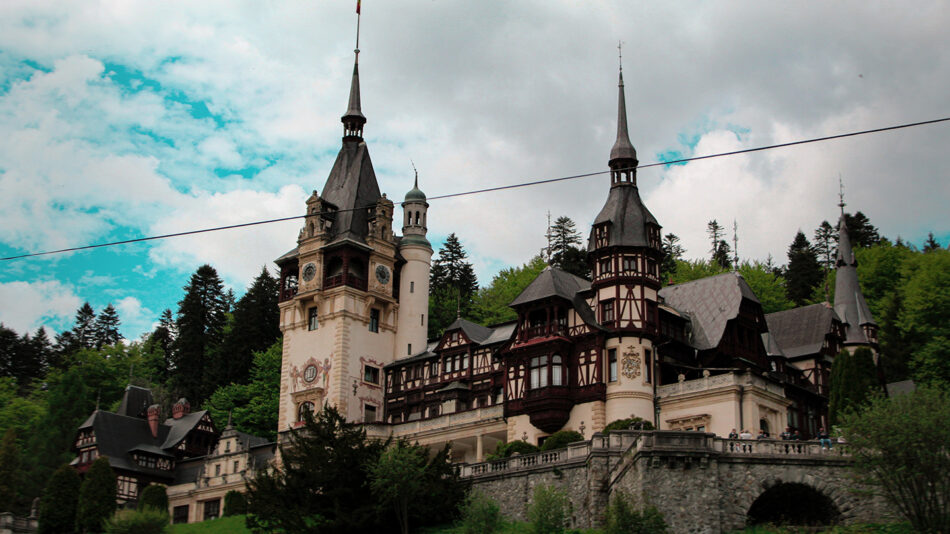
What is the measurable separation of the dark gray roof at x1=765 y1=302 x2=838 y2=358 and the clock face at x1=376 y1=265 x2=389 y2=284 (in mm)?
22065

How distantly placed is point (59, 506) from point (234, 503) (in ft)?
27.7

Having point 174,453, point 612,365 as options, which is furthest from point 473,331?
point 174,453

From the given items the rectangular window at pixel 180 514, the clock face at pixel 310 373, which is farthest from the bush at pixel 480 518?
the rectangular window at pixel 180 514

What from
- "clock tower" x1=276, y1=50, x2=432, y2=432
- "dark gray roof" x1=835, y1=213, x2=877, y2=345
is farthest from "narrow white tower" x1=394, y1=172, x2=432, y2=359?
"dark gray roof" x1=835, y1=213, x2=877, y2=345

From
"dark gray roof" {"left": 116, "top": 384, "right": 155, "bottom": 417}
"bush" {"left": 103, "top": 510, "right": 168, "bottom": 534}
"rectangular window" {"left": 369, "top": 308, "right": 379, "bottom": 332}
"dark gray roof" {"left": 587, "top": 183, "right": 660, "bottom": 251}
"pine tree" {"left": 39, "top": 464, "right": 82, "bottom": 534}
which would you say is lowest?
"bush" {"left": 103, "top": 510, "right": 168, "bottom": 534}

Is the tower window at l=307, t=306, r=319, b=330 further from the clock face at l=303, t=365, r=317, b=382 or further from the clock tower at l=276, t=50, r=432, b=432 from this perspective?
the clock face at l=303, t=365, r=317, b=382

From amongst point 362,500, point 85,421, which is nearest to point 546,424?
point 362,500

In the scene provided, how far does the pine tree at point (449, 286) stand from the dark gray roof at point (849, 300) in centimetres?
2652

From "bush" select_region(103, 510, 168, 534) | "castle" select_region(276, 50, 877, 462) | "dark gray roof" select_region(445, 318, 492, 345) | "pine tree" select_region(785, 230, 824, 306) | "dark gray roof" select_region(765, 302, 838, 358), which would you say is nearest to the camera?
"bush" select_region(103, 510, 168, 534)

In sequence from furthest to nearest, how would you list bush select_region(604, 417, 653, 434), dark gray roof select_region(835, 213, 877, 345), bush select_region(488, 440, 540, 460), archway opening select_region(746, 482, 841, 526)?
dark gray roof select_region(835, 213, 877, 345)
bush select_region(488, 440, 540, 460)
bush select_region(604, 417, 653, 434)
archway opening select_region(746, 482, 841, 526)

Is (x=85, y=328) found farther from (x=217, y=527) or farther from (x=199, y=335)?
(x=217, y=527)

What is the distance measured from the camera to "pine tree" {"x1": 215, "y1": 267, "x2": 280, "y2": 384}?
273 feet

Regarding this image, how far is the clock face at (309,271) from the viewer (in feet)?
218

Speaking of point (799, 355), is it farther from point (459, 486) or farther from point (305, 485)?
point (305, 485)
